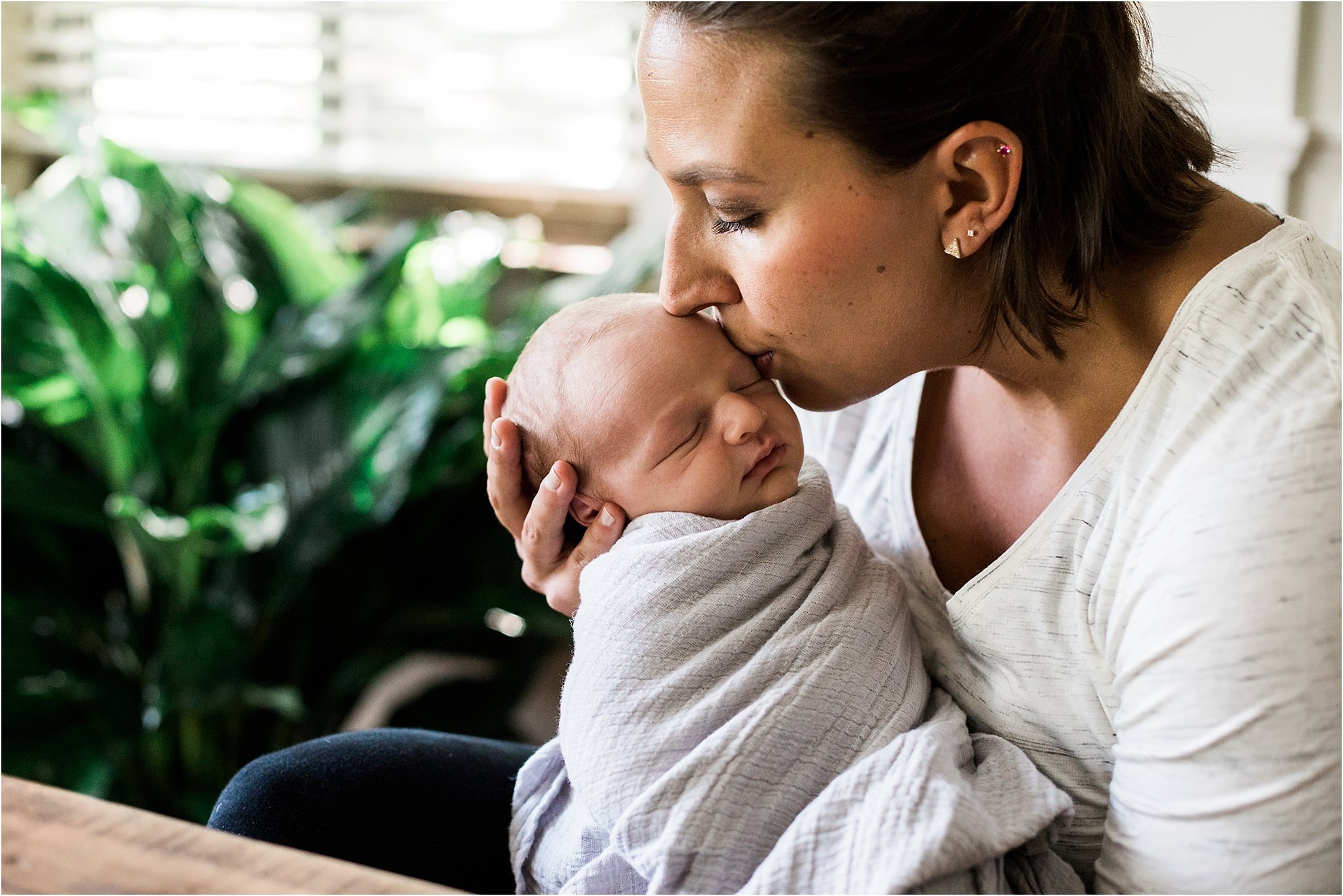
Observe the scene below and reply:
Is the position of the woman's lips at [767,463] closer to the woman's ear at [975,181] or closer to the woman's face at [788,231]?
the woman's face at [788,231]

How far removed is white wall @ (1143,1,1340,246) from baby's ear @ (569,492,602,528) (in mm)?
1018

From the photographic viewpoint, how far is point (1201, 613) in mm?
844

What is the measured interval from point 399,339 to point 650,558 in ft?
3.71

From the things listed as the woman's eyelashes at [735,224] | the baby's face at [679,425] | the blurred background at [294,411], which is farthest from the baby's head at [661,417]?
the blurred background at [294,411]

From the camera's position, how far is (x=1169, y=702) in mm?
874

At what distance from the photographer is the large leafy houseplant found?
1936 mm

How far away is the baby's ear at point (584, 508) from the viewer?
3.85 ft

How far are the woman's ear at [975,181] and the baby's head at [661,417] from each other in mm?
242

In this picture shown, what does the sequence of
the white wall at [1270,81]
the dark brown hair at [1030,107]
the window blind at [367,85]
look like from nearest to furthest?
the dark brown hair at [1030,107] → the white wall at [1270,81] → the window blind at [367,85]

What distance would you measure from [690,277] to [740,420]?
15cm

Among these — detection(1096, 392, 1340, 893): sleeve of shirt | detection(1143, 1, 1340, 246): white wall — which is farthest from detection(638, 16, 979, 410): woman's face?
detection(1143, 1, 1340, 246): white wall

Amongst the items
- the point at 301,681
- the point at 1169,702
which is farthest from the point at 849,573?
the point at 301,681

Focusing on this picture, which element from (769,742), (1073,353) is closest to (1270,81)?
(1073,353)

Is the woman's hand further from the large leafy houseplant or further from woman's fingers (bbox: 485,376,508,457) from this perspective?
the large leafy houseplant
